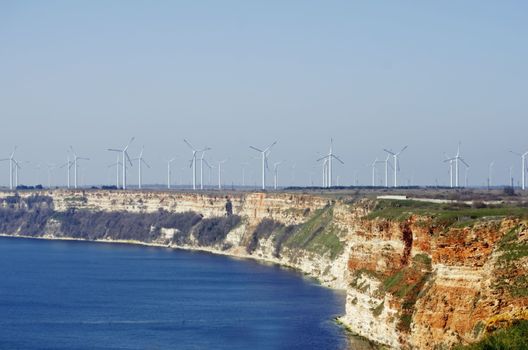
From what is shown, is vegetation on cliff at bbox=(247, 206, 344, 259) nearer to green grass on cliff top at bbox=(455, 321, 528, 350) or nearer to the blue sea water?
the blue sea water

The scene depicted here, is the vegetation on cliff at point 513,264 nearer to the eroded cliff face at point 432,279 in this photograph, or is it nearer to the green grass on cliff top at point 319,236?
the eroded cliff face at point 432,279

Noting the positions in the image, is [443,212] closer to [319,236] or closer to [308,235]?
[319,236]

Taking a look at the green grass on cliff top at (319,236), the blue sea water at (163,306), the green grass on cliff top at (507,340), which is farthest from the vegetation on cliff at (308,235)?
the green grass on cliff top at (507,340)

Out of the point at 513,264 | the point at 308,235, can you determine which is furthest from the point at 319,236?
the point at 513,264

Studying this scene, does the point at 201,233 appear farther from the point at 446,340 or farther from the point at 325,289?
the point at 446,340

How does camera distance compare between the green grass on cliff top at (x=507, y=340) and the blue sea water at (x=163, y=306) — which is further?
the blue sea water at (x=163, y=306)

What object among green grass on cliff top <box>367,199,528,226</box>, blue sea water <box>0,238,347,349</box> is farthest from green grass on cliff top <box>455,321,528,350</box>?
blue sea water <box>0,238,347,349</box>
